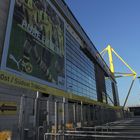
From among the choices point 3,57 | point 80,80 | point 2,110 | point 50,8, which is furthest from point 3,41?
point 80,80

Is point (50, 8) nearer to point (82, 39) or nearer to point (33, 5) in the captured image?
point (33, 5)

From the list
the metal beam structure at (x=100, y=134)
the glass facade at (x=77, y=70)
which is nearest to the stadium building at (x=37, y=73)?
the glass facade at (x=77, y=70)

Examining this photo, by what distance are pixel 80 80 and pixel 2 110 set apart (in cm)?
2200

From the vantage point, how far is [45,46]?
19641 millimetres

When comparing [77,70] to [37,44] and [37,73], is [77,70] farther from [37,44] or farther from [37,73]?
[37,73]

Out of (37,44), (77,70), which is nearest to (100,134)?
(37,44)

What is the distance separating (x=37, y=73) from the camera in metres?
17.6

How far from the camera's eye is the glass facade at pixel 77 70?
90.4ft


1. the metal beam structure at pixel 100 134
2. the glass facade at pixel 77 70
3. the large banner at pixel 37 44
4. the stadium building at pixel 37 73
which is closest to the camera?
the metal beam structure at pixel 100 134

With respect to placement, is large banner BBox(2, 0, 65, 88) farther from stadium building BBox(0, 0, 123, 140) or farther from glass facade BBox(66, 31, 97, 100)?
glass facade BBox(66, 31, 97, 100)

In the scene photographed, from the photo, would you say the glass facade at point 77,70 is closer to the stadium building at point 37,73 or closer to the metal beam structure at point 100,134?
the stadium building at point 37,73

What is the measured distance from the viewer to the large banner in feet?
49.5

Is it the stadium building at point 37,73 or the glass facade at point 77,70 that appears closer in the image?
the stadium building at point 37,73

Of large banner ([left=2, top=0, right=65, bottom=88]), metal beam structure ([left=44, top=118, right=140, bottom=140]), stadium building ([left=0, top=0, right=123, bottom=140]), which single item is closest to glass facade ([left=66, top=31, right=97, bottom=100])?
stadium building ([left=0, top=0, right=123, bottom=140])
